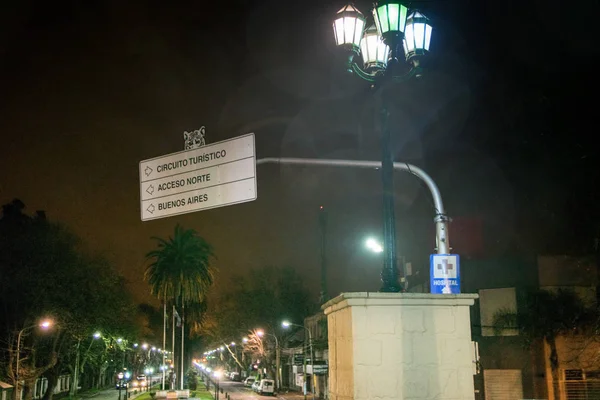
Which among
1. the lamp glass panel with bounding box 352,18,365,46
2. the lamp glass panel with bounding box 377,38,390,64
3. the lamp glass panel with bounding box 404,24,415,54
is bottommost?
the lamp glass panel with bounding box 377,38,390,64

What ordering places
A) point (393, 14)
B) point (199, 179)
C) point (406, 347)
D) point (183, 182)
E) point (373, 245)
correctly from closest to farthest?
point (406, 347) < point (393, 14) < point (199, 179) < point (183, 182) < point (373, 245)

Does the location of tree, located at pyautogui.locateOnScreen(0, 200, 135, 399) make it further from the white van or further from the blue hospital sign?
the blue hospital sign

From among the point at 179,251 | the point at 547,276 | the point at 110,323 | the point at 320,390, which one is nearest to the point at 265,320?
the point at 320,390

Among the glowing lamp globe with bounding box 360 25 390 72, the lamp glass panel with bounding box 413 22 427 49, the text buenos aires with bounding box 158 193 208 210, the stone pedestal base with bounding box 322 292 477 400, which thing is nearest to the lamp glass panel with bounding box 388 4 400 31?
the glowing lamp globe with bounding box 360 25 390 72

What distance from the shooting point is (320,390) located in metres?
64.6

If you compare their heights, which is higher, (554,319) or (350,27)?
(350,27)

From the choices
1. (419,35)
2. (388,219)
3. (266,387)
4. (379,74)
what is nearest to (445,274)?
(388,219)

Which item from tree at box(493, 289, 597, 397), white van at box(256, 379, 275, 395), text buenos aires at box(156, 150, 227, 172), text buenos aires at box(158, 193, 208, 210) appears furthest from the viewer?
white van at box(256, 379, 275, 395)

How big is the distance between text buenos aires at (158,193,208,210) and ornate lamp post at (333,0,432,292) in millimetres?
2535

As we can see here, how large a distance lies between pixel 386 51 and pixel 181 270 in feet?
156

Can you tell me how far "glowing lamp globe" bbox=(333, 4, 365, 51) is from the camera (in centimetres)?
791

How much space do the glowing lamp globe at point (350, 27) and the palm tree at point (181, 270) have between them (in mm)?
47114

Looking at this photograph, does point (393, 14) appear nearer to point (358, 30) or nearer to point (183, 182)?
point (358, 30)

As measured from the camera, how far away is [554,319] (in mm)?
28391
